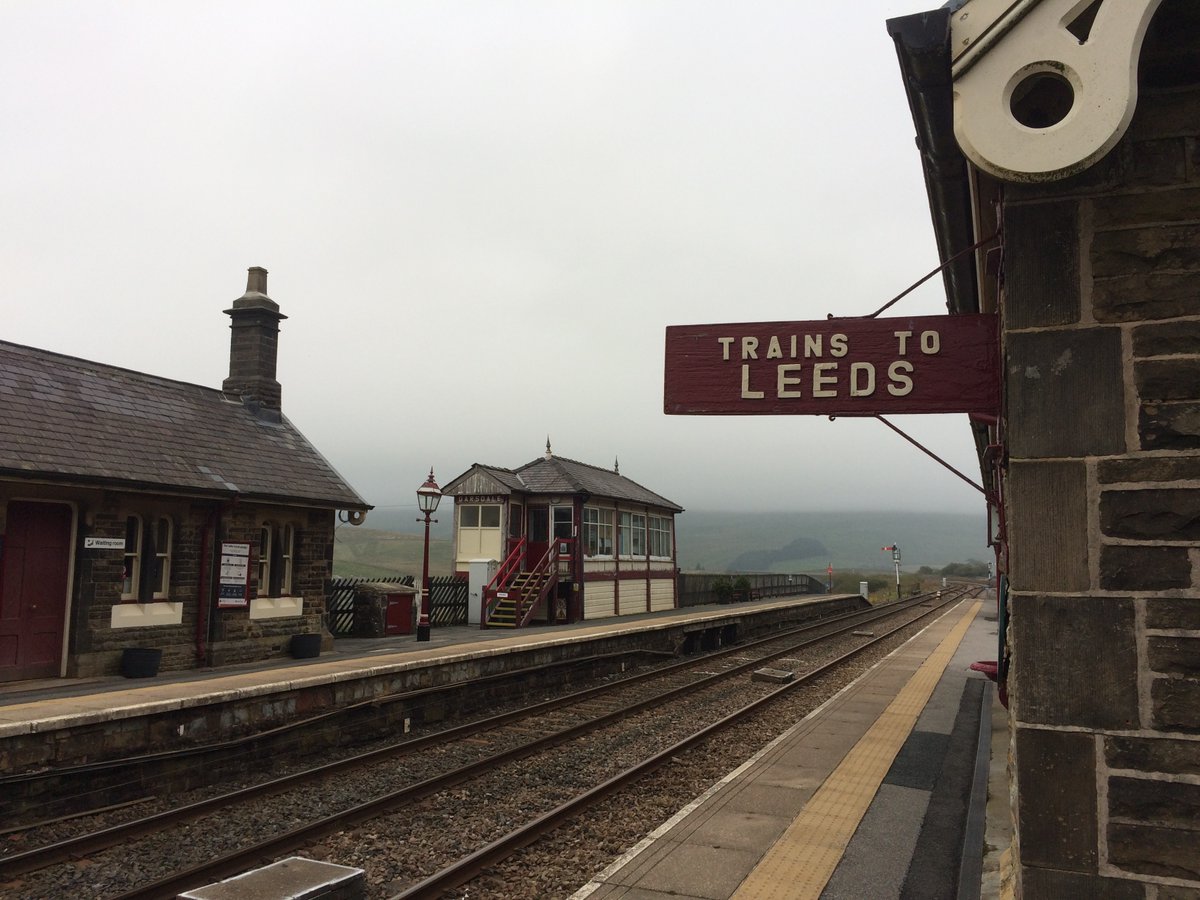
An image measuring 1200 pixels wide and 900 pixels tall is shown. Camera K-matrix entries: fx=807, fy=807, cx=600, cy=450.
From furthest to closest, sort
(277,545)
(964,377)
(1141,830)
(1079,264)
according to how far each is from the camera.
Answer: (277,545), (964,377), (1079,264), (1141,830)

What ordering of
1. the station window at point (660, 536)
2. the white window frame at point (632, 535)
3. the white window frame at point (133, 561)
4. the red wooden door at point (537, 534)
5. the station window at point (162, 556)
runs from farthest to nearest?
the station window at point (660, 536), the white window frame at point (632, 535), the red wooden door at point (537, 534), the station window at point (162, 556), the white window frame at point (133, 561)

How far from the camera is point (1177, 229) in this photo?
→ 3207 mm

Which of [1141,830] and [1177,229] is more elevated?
[1177,229]

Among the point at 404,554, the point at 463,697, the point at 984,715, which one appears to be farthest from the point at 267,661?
the point at 404,554

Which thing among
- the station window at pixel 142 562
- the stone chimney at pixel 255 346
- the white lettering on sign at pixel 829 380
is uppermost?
the stone chimney at pixel 255 346

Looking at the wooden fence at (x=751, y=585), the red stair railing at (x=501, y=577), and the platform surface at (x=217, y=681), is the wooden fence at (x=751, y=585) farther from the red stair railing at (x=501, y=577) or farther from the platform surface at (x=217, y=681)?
the platform surface at (x=217, y=681)

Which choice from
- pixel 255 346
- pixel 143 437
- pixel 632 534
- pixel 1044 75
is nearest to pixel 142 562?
pixel 143 437

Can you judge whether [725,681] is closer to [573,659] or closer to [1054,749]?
[573,659]

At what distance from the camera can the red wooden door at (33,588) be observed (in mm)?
10930

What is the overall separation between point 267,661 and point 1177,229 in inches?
563

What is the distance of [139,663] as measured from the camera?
38.8ft

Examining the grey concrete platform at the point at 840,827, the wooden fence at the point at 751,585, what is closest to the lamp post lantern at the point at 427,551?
the grey concrete platform at the point at 840,827

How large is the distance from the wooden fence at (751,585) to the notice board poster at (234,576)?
20410 millimetres

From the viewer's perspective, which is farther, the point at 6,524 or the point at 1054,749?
the point at 6,524
